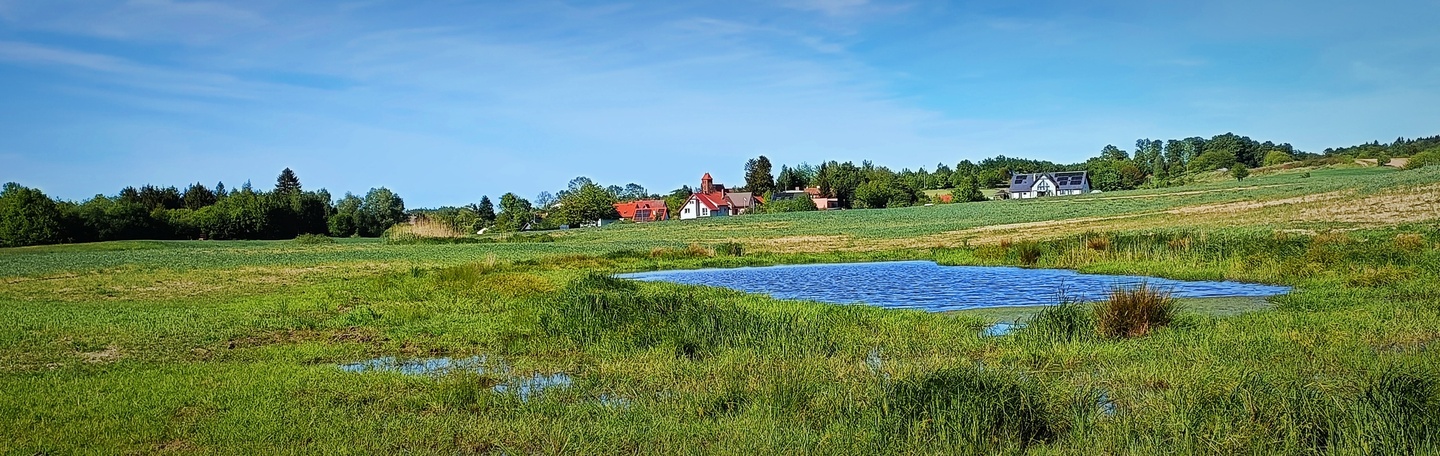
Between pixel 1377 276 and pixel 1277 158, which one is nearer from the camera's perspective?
pixel 1377 276

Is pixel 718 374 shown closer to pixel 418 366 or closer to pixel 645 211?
pixel 418 366

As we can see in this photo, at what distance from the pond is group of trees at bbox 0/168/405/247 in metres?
69.0

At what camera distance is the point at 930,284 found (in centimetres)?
2458

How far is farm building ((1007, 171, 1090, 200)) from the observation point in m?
149

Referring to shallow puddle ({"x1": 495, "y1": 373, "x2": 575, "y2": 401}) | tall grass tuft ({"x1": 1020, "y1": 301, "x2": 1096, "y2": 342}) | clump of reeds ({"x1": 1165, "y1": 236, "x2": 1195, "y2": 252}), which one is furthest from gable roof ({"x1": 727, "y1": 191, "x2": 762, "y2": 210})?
shallow puddle ({"x1": 495, "y1": 373, "x2": 575, "y2": 401})

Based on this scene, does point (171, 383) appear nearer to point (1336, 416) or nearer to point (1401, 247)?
point (1336, 416)

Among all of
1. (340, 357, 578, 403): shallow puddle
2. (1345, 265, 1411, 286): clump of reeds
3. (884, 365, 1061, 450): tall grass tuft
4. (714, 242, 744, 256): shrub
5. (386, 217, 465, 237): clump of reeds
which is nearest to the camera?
(884, 365, 1061, 450): tall grass tuft

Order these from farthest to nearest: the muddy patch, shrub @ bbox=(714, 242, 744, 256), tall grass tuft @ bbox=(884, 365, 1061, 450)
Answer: shrub @ bbox=(714, 242, 744, 256), the muddy patch, tall grass tuft @ bbox=(884, 365, 1061, 450)

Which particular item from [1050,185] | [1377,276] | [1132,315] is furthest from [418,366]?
[1050,185]

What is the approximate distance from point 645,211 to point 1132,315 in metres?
141

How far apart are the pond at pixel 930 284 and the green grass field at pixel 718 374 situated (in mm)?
1758

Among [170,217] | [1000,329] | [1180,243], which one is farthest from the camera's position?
[170,217]

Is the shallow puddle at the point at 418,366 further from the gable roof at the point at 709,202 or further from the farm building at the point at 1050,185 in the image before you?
the farm building at the point at 1050,185

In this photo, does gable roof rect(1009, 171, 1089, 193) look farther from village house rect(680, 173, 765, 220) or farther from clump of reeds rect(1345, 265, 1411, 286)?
clump of reeds rect(1345, 265, 1411, 286)
